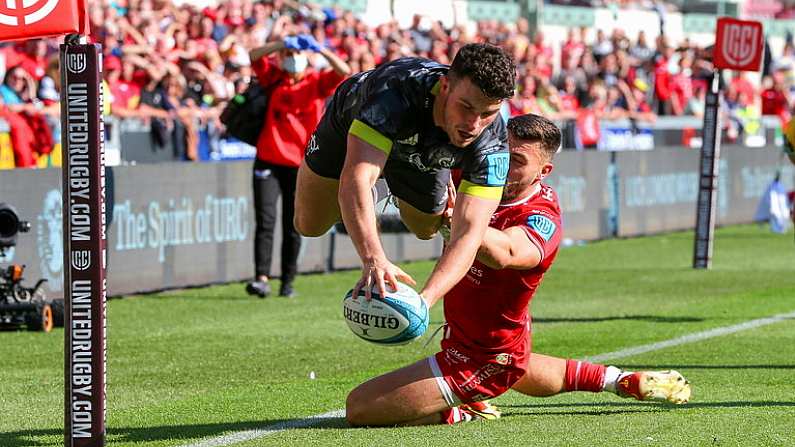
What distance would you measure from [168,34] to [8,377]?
38.4 feet

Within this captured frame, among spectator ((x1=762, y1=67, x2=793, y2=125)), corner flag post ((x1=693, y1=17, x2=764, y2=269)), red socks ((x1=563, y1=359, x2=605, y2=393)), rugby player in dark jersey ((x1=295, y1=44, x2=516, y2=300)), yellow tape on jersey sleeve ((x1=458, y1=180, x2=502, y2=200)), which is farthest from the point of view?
spectator ((x1=762, y1=67, x2=793, y2=125))

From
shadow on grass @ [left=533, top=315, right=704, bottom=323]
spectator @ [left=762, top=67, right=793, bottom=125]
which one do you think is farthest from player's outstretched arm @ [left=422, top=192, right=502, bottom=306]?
spectator @ [left=762, top=67, right=793, bottom=125]

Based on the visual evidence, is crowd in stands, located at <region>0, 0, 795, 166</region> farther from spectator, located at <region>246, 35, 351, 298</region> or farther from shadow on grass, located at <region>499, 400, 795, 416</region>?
shadow on grass, located at <region>499, 400, 795, 416</region>

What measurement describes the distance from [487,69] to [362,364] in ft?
13.0

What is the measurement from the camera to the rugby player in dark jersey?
20.4ft

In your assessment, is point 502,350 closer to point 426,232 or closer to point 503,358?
point 503,358

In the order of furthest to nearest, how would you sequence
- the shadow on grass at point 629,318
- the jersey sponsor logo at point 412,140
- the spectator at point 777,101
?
the spectator at point 777,101, the shadow on grass at point 629,318, the jersey sponsor logo at point 412,140

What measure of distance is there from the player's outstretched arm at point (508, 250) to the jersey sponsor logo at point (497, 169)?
0.74ft

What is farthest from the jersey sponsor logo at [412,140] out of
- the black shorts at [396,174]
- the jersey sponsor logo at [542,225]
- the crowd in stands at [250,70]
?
the crowd in stands at [250,70]

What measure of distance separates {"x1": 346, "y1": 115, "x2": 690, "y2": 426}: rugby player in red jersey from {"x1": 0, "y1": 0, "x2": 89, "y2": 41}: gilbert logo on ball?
2241 millimetres

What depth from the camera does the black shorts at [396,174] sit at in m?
7.61

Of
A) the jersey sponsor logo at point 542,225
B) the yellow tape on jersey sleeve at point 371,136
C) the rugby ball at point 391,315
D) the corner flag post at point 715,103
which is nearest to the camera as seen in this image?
the rugby ball at point 391,315

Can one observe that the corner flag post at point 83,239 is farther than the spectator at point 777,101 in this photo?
No

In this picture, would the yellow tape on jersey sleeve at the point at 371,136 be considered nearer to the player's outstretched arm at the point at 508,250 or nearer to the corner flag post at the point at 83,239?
the player's outstretched arm at the point at 508,250
